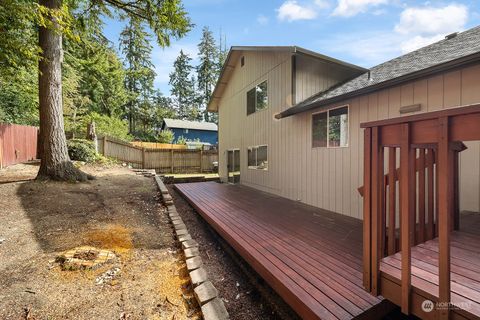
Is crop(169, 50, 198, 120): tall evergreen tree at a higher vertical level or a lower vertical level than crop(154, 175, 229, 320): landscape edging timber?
higher

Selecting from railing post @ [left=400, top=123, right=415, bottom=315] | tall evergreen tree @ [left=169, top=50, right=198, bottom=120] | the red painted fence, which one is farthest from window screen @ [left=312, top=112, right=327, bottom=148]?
tall evergreen tree @ [left=169, top=50, right=198, bottom=120]

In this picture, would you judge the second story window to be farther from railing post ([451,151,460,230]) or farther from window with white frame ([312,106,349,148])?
railing post ([451,151,460,230])

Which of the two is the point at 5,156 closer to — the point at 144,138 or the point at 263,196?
the point at 263,196

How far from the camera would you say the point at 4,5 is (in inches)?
186

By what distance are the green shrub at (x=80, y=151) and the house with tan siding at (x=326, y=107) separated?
7.32 metres

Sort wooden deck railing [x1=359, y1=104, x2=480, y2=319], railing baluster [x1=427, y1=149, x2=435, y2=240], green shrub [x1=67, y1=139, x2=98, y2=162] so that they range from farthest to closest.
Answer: green shrub [x1=67, y1=139, x2=98, y2=162]
railing baluster [x1=427, y1=149, x2=435, y2=240]
wooden deck railing [x1=359, y1=104, x2=480, y2=319]

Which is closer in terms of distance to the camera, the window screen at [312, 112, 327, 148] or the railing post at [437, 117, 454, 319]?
the railing post at [437, 117, 454, 319]

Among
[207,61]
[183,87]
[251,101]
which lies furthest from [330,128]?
[183,87]

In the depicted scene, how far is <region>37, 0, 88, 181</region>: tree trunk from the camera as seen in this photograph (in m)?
6.69

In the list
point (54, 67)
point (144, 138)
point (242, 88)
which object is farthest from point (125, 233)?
point (144, 138)

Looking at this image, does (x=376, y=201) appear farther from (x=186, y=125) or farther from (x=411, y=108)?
(x=186, y=125)

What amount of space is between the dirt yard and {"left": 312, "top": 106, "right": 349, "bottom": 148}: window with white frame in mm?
4166

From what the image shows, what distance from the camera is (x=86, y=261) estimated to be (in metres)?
3.01

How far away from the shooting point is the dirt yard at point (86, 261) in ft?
7.50
